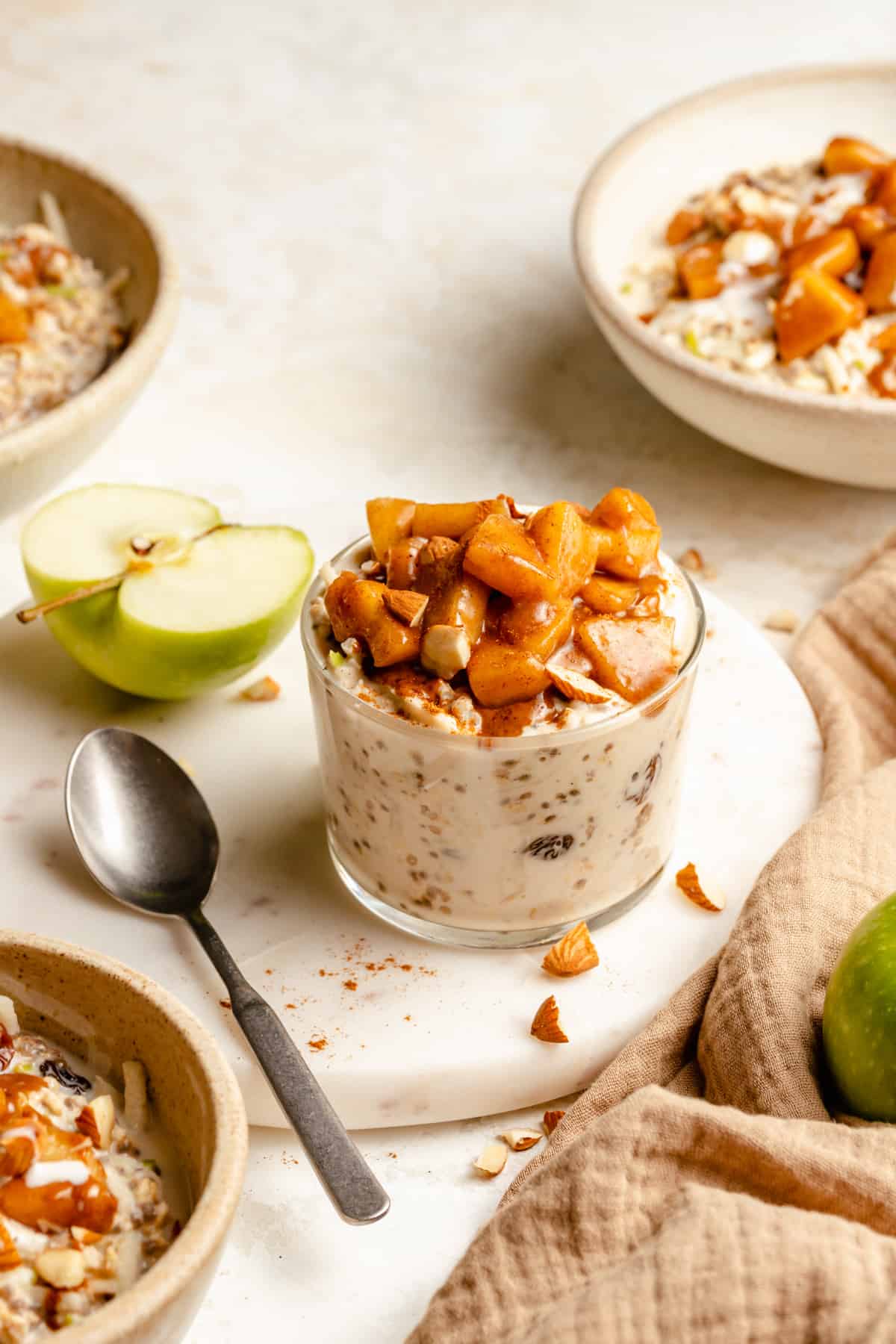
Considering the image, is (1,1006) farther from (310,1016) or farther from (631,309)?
(631,309)

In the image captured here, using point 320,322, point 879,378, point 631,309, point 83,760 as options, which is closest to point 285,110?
point 320,322

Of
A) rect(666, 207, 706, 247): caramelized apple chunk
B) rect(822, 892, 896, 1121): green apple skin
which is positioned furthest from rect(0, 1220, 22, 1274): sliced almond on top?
rect(666, 207, 706, 247): caramelized apple chunk

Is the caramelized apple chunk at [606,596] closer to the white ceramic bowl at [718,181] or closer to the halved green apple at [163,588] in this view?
the halved green apple at [163,588]

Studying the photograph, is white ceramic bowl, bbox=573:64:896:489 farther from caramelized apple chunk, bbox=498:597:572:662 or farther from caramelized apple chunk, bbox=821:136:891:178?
caramelized apple chunk, bbox=498:597:572:662

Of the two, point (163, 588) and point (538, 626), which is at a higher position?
point (538, 626)

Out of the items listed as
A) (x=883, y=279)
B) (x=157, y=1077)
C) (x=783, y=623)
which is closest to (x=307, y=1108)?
(x=157, y=1077)

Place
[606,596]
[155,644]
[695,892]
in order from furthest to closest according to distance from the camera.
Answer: [155,644]
[695,892]
[606,596]

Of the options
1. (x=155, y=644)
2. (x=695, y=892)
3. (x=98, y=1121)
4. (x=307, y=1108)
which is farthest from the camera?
(x=155, y=644)

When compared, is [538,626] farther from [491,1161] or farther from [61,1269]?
[61,1269]
